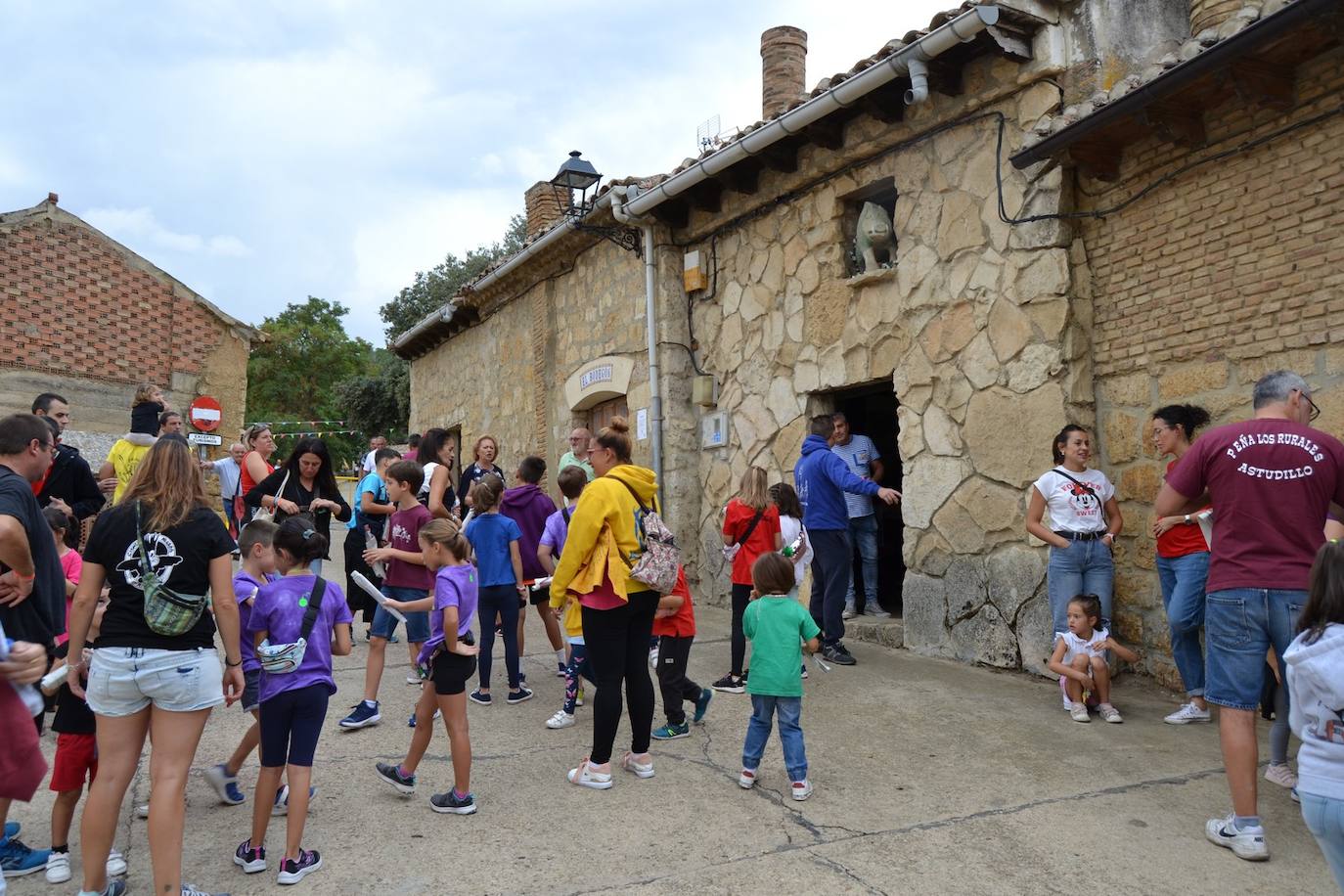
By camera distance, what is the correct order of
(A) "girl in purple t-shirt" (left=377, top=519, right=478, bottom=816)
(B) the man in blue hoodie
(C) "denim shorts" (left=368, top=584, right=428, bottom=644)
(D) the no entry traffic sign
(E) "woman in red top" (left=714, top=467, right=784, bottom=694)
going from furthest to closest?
(D) the no entry traffic sign < (B) the man in blue hoodie < (E) "woman in red top" (left=714, top=467, right=784, bottom=694) < (C) "denim shorts" (left=368, top=584, right=428, bottom=644) < (A) "girl in purple t-shirt" (left=377, top=519, right=478, bottom=816)

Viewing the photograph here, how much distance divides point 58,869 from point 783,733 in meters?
2.60

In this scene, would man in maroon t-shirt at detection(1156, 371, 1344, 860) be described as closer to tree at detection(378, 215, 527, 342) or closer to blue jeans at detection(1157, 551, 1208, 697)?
blue jeans at detection(1157, 551, 1208, 697)

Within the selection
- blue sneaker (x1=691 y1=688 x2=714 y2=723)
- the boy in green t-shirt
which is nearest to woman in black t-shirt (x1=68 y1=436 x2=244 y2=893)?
the boy in green t-shirt

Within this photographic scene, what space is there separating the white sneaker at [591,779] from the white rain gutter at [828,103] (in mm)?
4539

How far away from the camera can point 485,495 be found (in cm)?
496

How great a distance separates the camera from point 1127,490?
5.27 m

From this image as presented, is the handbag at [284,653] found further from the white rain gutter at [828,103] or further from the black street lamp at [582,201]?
the black street lamp at [582,201]

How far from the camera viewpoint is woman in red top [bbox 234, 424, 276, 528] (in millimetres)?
5859

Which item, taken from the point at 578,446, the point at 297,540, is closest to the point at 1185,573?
the point at 578,446

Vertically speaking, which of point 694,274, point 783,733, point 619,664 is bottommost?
point 783,733

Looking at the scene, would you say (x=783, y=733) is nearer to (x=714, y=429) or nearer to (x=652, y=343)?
(x=714, y=429)

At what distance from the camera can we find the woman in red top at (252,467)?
586 cm

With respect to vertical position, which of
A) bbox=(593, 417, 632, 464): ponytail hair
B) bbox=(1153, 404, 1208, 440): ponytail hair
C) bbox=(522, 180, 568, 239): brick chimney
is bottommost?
bbox=(593, 417, 632, 464): ponytail hair

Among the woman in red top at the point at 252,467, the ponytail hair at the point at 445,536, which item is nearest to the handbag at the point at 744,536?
the ponytail hair at the point at 445,536
